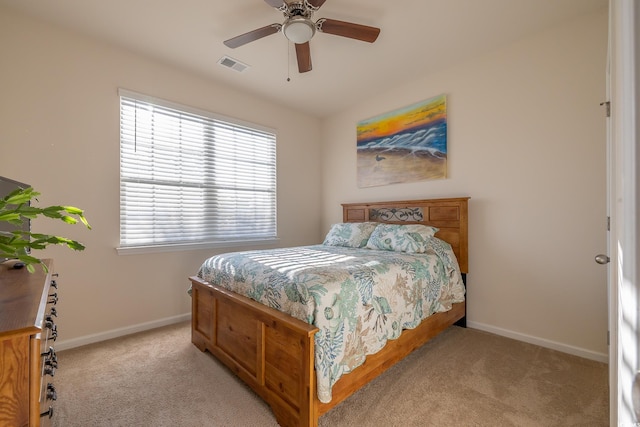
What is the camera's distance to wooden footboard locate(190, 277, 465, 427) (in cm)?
140

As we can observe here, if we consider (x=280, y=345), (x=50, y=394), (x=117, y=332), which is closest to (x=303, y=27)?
(x=280, y=345)

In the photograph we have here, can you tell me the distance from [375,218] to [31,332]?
3.21 m

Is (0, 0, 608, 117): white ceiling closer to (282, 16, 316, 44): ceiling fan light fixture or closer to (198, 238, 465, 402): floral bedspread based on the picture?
(282, 16, 316, 44): ceiling fan light fixture

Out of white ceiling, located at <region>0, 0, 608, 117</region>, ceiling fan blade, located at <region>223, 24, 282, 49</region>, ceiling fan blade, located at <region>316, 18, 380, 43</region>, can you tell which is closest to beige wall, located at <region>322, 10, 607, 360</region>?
white ceiling, located at <region>0, 0, 608, 117</region>

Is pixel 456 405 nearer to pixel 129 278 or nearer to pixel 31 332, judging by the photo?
pixel 31 332

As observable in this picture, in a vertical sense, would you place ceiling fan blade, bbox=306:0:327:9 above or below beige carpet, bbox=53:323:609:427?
above

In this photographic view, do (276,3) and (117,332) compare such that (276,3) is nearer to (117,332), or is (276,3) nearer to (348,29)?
(348,29)

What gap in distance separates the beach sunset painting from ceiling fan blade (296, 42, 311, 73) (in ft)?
4.77

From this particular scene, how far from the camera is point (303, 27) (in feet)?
6.15

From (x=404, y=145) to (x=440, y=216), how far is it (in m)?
0.97

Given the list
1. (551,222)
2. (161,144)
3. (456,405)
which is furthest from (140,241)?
(551,222)

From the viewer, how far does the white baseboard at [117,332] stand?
7.56 feet

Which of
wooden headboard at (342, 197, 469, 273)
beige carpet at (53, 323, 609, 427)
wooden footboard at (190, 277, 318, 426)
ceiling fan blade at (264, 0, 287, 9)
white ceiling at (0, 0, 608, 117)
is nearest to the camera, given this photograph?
wooden footboard at (190, 277, 318, 426)

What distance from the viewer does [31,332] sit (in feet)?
2.21
